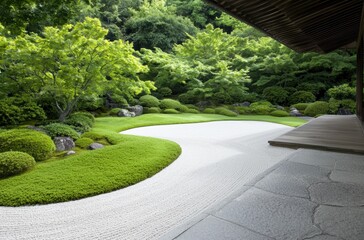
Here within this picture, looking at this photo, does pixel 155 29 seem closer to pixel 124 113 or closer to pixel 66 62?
pixel 124 113

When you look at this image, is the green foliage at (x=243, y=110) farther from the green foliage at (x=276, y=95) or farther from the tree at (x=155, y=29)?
the tree at (x=155, y=29)

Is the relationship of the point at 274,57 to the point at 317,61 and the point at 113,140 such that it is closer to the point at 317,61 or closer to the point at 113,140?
the point at 317,61

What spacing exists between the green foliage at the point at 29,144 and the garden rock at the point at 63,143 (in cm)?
58

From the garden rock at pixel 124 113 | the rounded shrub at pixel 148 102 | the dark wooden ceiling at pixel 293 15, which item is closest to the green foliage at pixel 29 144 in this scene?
the dark wooden ceiling at pixel 293 15

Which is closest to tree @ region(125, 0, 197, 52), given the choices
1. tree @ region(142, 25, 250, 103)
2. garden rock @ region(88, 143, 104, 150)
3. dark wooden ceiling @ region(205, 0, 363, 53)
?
tree @ region(142, 25, 250, 103)

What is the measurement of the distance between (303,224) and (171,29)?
68.0 ft

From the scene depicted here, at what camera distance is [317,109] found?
1323 centimetres

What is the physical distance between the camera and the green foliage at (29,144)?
169 inches

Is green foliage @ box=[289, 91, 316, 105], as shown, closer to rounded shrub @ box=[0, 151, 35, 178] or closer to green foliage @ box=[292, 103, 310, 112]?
green foliage @ box=[292, 103, 310, 112]

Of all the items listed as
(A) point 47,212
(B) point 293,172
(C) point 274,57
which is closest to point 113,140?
(A) point 47,212

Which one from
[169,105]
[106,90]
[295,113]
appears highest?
[106,90]

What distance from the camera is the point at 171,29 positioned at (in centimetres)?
2016

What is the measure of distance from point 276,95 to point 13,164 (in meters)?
16.1

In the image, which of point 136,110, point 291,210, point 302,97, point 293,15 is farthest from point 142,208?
point 302,97
